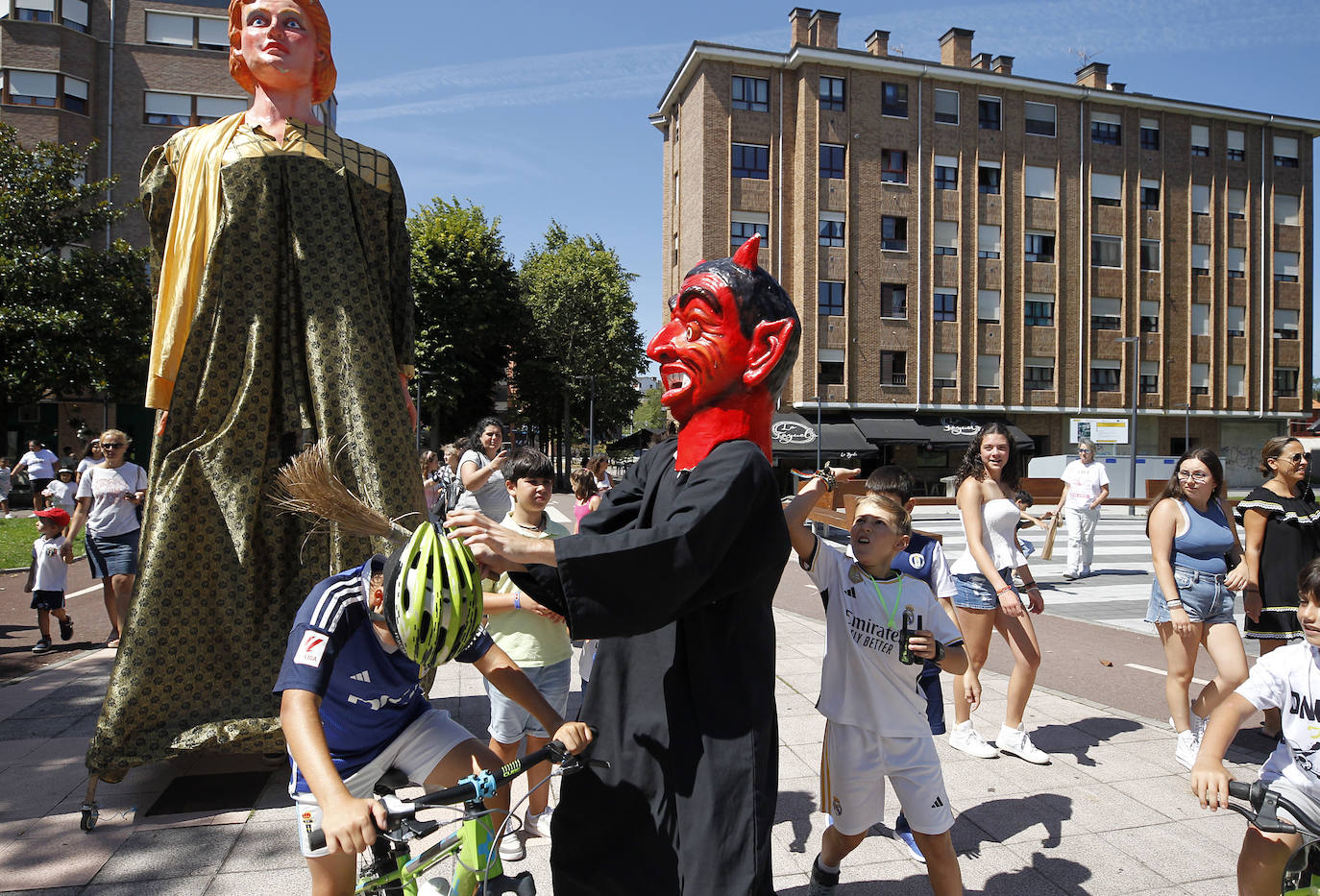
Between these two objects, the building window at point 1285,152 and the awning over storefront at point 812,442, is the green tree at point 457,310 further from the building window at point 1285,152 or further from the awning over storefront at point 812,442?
the building window at point 1285,152

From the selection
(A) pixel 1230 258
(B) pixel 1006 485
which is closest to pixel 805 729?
(B) pixel 1006 485

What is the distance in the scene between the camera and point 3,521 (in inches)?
705

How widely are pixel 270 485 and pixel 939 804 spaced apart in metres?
3.45

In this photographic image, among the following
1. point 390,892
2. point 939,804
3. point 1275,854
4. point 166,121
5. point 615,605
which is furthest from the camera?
point 166,121

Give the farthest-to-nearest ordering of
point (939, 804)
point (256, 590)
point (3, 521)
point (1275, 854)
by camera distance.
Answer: point (3, 521) → point (256, 590) → point (939, 804) → point (1275, 854)

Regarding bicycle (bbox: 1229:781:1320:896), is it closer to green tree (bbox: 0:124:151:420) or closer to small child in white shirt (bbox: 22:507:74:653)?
small child in white shirt (bbox: 22:507:74:653)

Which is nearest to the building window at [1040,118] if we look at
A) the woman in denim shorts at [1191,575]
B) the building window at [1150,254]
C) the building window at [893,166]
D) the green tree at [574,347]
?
the building window at [893,166]

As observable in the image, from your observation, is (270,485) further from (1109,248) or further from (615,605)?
(1109,248)

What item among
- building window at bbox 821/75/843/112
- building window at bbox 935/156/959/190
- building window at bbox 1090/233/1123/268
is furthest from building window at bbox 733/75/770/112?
building window at bbox 1090/233/1123/268

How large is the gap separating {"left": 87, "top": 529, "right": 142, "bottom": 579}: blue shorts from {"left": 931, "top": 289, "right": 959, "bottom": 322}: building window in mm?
30802

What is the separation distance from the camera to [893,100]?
32.7 meters

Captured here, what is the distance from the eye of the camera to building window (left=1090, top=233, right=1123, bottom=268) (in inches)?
1382

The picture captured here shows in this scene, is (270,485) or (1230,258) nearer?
(270,485)

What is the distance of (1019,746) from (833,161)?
30399 millimetres
